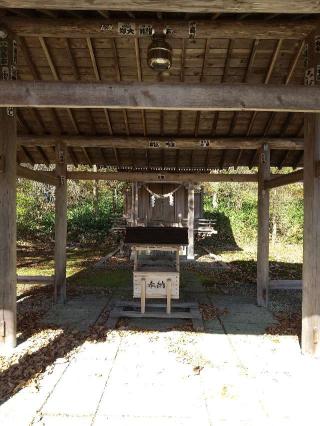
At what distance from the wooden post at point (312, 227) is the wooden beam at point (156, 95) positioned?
5.48ft

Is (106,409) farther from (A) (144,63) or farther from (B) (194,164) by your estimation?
(B) (194,164)

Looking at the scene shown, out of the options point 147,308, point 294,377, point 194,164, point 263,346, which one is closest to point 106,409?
point 294,377

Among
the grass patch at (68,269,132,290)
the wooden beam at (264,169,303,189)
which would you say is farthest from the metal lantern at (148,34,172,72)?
the grass patch at (68,269,132,290)

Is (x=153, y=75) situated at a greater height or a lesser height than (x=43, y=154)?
greater

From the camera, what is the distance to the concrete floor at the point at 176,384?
4.46 metres

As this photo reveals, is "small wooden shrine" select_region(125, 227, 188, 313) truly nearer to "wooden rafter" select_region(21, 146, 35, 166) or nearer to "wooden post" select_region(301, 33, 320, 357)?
"wooden post" select_region(301, 33, 320, 357)

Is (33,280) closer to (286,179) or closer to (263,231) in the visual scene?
(263,231)

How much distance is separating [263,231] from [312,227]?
3730mm

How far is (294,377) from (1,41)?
7.38 m

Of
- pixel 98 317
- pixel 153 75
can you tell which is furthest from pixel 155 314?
pixel 153 75

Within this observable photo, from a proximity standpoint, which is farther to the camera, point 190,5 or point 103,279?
point 103,279

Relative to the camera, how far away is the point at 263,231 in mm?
9898

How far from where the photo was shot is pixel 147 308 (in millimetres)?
9445

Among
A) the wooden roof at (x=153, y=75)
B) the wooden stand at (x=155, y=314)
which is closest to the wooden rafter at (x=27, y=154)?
the wooden roof at (x=153, y=75)
